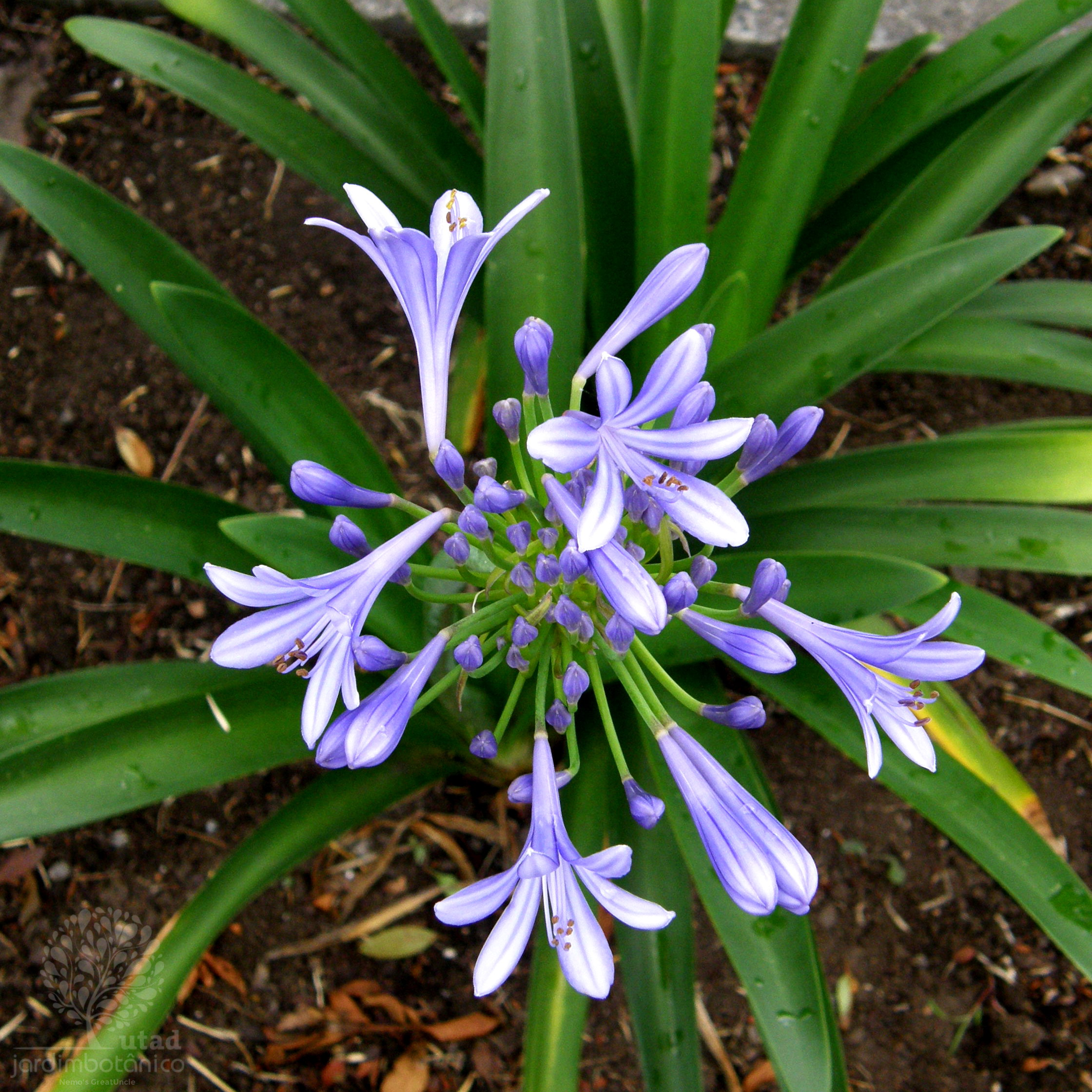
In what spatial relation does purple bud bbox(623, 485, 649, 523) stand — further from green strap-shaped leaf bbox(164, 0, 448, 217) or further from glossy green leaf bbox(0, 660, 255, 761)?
green strap-shaped leaf bbox(164, 0, 448, 217)

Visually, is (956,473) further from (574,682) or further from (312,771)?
(312,771)

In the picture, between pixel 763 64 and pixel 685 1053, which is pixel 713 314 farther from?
pixel 763 64

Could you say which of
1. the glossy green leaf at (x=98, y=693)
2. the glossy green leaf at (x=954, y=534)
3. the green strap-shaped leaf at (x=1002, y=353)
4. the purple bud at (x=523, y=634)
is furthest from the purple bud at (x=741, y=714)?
the green strap-shaped leaf at (x=1002, y=353)

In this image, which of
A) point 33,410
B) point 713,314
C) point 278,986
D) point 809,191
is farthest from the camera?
point 33,410

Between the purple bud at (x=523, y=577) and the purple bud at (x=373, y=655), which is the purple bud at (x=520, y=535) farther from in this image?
the purple bud at (x=373, y=655)

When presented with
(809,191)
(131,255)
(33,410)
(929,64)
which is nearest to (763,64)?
(929,64)
